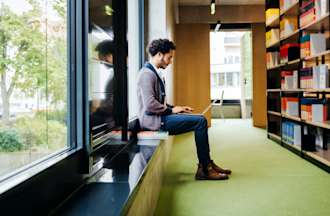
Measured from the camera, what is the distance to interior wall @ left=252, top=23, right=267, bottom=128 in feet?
28.9

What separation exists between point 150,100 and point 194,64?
232 inches

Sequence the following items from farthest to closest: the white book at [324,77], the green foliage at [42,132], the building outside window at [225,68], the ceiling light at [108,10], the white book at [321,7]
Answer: the building outside window at [225,68] → the white book at [324,77] → the white book at [321,7] → the ceiling light at [108,10] → the green foliage at [42,132]

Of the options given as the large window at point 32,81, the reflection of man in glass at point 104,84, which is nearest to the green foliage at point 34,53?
the large window at point 32,81

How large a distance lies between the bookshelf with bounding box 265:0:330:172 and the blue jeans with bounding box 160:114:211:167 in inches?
49.8

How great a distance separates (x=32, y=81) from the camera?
133cm

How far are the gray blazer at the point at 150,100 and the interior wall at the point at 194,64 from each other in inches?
217

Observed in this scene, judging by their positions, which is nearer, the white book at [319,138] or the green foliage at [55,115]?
the green foliage at [55,115]

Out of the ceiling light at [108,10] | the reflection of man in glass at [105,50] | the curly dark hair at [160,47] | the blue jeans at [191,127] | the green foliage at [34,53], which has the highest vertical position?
the ceiling light at [108,10]

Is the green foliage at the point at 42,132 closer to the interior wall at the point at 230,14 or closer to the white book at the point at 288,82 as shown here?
the white book at the point at 288,82

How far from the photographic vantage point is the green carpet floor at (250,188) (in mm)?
2479

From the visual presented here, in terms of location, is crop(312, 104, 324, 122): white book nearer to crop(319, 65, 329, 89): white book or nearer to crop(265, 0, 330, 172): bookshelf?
crop(265, 0, 330, 172): bookshelf

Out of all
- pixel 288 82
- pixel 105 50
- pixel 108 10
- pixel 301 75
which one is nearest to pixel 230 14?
pixel 288 82

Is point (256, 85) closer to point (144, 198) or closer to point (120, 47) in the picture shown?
point (120, 47)

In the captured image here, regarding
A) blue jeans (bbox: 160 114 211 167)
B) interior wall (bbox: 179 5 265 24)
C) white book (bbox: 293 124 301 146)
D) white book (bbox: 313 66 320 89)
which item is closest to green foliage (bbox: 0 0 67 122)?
blue jeans (bbox: 160 114 211 167)
